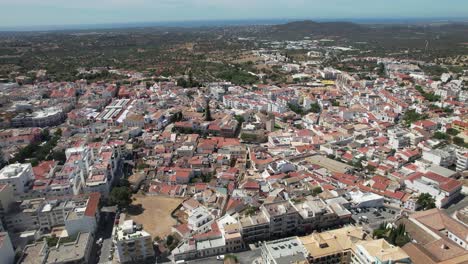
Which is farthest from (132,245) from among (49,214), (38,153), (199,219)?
(38,153)

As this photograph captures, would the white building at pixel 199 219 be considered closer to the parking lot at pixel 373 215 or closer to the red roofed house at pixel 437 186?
the parking lot at pixel 373 215

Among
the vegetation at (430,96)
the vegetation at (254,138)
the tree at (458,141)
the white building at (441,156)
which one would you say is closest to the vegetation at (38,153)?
the vegetation at (254,138)

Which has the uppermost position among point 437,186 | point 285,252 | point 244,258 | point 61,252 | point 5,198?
point 5,198

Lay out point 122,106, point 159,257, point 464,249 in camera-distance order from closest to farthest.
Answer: point 464,249, point 159,257, point 122,106

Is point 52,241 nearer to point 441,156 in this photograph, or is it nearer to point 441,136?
point 441,156

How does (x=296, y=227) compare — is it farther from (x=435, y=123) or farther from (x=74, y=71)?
(x=74, y=71)

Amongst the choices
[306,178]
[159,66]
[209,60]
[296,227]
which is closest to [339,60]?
[209,60]
